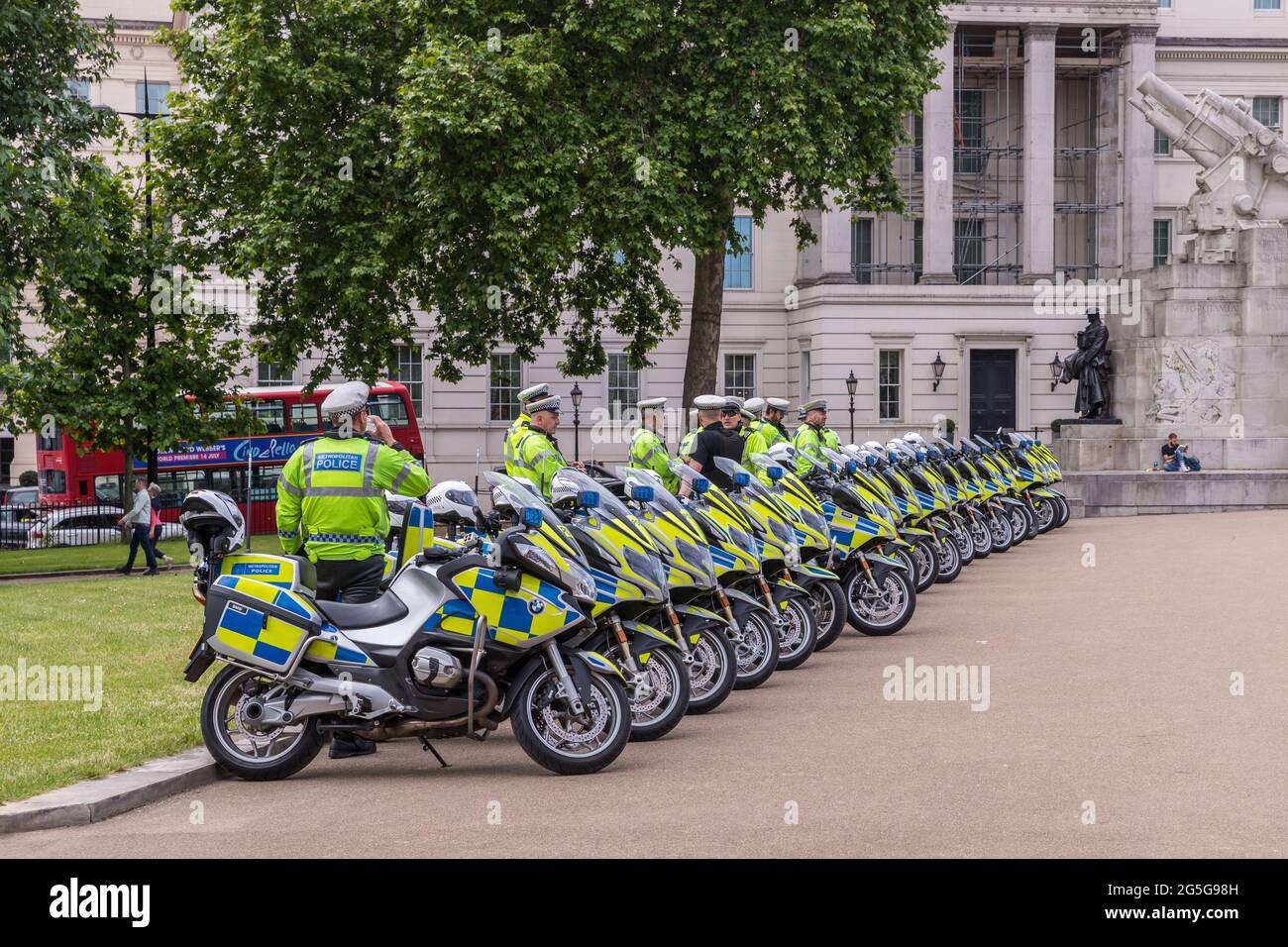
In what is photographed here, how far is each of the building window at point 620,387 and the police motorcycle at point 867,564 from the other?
42.5 metres

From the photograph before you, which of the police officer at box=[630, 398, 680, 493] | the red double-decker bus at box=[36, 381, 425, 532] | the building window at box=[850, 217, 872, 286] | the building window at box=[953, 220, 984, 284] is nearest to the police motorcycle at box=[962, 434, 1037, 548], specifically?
the police officer at box=[630, 398, 680, 493]

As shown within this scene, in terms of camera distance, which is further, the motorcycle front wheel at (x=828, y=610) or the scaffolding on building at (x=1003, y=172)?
the scaffolding on building at (x=1003, y=172)

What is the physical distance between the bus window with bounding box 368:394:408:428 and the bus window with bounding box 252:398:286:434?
2995 mm

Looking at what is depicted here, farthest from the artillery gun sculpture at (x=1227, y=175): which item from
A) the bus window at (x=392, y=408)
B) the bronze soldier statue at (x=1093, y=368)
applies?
the bus window at (x=392, y=408)

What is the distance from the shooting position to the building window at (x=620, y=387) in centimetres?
A: 5697

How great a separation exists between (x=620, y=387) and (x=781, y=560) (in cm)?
4513

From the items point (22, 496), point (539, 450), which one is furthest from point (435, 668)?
point (22, 496)

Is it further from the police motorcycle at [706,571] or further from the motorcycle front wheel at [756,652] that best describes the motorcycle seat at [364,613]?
the motorcycle front wheel at [756,652]

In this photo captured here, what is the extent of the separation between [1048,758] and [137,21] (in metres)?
60.3

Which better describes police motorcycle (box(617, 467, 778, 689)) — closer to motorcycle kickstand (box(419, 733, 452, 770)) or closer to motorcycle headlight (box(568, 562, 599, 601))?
motorcycle headlight (box(568, 562, 599, 601))

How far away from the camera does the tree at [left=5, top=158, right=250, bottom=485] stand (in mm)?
34594

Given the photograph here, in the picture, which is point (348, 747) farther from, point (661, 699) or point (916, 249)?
point (916, 249)

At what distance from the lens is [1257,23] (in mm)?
63000
